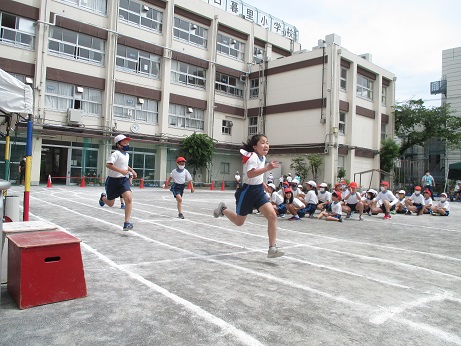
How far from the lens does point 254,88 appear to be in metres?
34.8

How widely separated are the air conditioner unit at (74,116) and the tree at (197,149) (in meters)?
7.99

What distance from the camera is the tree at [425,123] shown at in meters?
36.2

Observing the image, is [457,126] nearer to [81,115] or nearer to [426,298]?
[81,115]

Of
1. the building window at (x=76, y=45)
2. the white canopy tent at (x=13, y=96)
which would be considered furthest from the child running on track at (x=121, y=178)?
the building window at (x=76, y=45)

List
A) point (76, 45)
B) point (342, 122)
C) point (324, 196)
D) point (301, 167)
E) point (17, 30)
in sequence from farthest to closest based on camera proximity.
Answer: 1. point (342, 122)
2. point (301, 167)
3. point (76, 45)
4. point (17, 30)
5. point (324, 196)

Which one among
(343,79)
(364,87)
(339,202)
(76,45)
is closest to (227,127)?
(343,79)

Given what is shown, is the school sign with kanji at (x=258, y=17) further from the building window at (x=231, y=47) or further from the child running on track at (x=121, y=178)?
the child running on track at (x=121, y=178)

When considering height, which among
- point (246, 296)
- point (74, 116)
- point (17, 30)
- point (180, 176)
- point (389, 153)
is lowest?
point (246, 296)

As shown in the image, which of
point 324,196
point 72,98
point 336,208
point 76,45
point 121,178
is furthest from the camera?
point 76,45

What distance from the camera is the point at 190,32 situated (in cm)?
3091

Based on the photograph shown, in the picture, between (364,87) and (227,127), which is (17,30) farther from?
(364,87)

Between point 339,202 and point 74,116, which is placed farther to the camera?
point 74,116

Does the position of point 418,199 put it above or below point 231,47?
below

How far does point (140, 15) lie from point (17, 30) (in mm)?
8853
